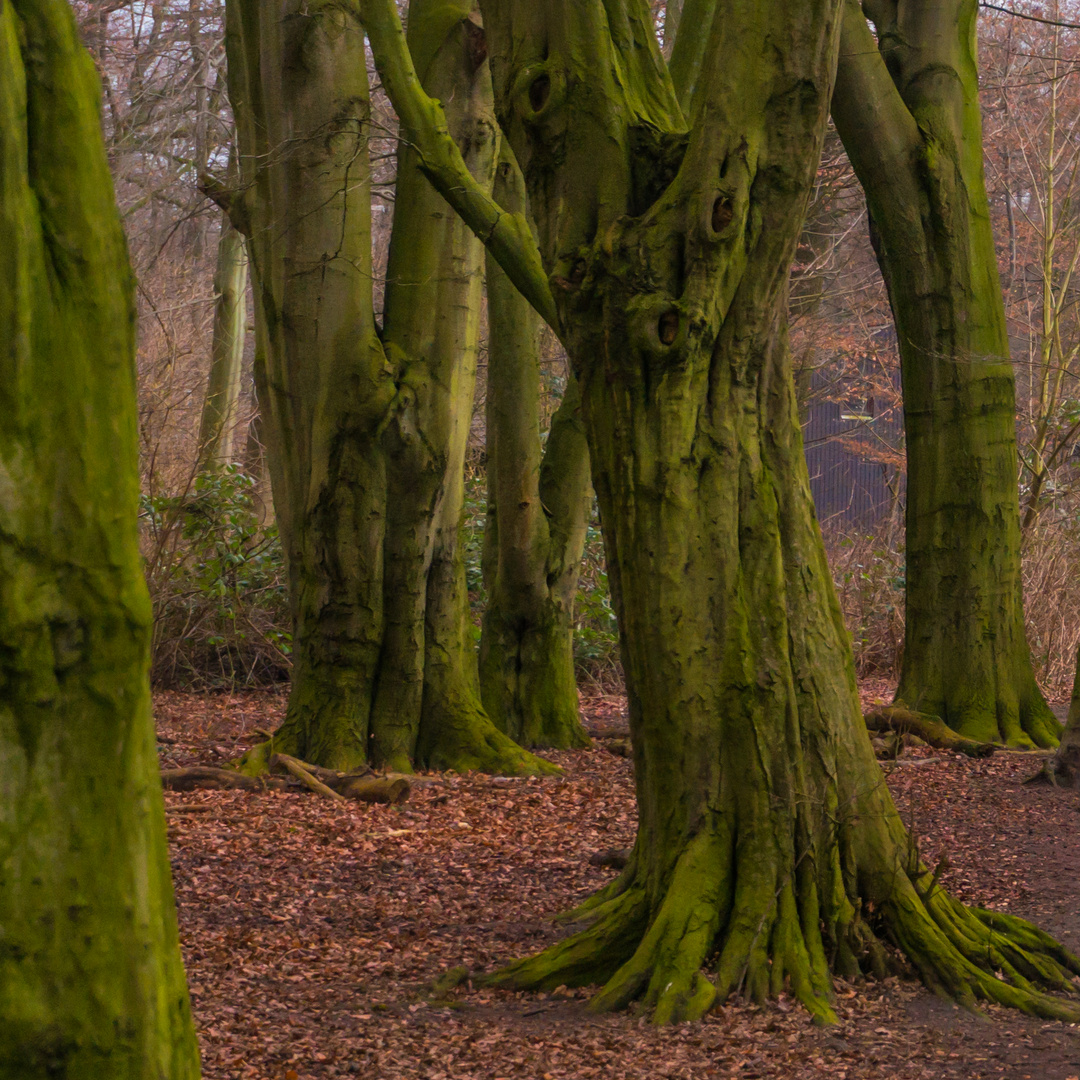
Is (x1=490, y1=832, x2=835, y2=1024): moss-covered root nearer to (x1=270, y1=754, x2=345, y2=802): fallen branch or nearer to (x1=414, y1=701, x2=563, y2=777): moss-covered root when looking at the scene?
(x1=270, y1=754, x2=345, y2=802): fallen branch

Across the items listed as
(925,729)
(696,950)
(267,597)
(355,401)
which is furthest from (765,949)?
(267,597)

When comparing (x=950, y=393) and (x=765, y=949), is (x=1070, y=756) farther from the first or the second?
(x=765, y=949)

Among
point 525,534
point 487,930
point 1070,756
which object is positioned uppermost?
point 525,534

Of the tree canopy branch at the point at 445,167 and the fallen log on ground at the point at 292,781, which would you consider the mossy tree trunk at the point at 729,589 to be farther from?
the fallen log on ground at the point at 292,781

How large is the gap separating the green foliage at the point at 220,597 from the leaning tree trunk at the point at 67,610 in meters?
9.37

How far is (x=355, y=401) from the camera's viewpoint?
23.7 ft

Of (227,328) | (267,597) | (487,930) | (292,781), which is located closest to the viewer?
(487,930)

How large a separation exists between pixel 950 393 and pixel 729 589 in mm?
5587

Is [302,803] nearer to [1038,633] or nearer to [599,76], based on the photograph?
[599,76]

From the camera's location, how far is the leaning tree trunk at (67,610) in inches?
70.3

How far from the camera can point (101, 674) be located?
71.9 inches

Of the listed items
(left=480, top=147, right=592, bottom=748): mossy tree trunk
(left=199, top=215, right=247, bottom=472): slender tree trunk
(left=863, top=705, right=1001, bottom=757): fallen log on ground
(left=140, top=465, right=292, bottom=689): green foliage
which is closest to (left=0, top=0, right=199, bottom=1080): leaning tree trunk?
(left=480, top=147, right=592, bottom=748): mossy tree trunk

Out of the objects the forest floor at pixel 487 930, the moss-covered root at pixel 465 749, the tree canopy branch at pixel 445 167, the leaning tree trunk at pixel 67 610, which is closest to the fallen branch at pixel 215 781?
the forest floor at pixel 487 930

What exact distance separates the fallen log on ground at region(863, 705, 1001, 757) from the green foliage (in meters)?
5.53
